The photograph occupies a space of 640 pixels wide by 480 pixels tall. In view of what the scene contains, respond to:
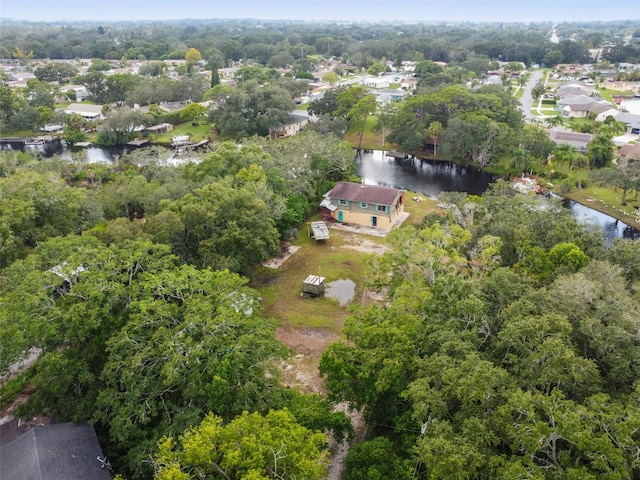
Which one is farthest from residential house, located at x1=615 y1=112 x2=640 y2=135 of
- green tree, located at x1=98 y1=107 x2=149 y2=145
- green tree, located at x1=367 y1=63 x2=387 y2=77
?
green tree, located at x1=98 y1=107 x2=149 y2=145

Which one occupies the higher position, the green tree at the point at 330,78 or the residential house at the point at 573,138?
the green tree at the point at 330,78

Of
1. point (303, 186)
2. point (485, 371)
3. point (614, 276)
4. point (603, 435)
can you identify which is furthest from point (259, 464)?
point (303, 186)

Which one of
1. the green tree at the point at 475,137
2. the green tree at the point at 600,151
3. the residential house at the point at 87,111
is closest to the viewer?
the green tree at the point at 600,151

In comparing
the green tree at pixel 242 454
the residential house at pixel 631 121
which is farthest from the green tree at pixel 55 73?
the green tree at pixel 242 454

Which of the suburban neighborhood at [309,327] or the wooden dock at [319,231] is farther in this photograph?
the wooden dock at [319,231]

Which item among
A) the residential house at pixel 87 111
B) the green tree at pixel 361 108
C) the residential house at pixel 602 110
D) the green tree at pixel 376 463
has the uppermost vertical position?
the green tree at pixel 361 108

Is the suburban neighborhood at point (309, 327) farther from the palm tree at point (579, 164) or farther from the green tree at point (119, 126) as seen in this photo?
the green tree at point (119, 126)

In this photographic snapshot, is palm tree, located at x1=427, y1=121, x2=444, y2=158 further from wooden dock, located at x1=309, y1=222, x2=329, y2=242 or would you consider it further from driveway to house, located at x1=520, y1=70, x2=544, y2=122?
wooden dock, located at x1=309, y1=222, x2=329, y2=242

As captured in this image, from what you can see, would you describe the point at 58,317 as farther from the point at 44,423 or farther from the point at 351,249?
the point at 351,249
